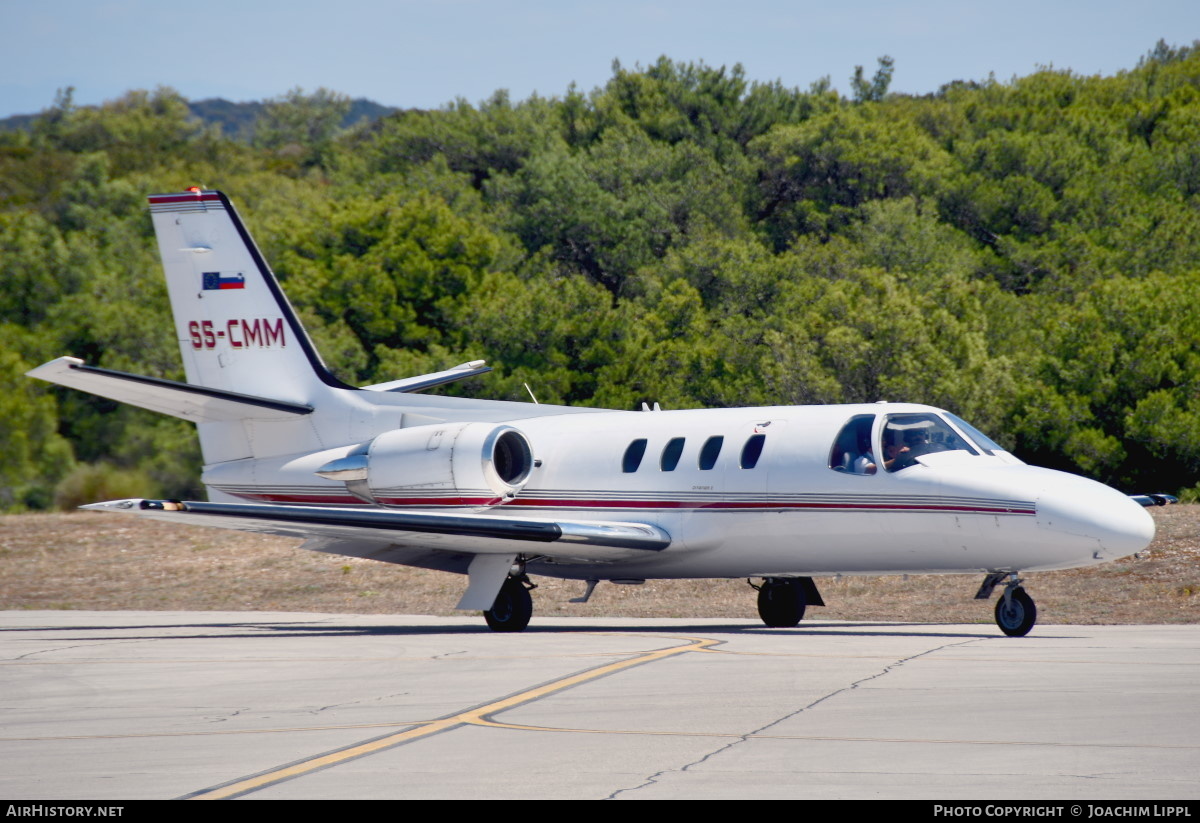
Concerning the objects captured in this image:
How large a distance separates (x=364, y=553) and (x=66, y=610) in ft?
26.5

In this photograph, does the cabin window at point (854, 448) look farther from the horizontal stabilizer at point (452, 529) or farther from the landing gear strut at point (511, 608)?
the landing gear strut at point (511, 608)

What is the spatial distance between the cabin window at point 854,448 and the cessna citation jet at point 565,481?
0.08ft

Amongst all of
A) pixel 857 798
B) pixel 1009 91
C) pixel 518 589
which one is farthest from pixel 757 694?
pixel 1009 91

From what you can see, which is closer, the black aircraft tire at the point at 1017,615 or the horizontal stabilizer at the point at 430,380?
the black aircraft tire at the point at 1017,615

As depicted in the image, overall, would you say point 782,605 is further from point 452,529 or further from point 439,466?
point 439,466

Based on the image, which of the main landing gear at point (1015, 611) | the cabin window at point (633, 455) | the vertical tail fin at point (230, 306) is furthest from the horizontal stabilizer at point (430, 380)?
the main landing gear at point (1015, 611)

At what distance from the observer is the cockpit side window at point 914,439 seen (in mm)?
16281

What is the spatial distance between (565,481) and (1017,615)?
20.1 feet

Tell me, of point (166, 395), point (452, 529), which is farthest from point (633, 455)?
point (166, 395)

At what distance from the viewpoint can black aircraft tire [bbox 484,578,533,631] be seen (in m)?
18.2

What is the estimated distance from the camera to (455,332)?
48.2m

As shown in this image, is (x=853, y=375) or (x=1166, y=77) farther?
(x=1166, y=77)

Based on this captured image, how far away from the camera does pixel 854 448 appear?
16.7m

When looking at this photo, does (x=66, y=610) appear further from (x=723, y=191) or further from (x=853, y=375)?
(x=723, y=191)
